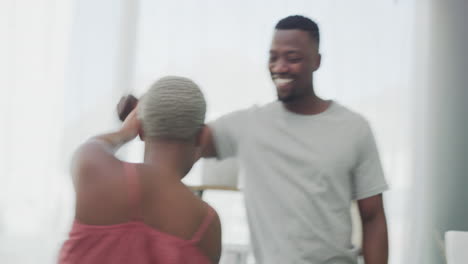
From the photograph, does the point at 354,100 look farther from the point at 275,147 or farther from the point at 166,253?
the point at 166,253

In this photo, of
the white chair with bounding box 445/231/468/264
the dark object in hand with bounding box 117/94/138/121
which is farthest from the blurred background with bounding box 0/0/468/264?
the dark object in hand with bounding box 117/94/138/121

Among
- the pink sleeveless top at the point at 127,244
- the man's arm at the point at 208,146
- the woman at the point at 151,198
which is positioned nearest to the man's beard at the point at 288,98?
the man's arm at the point at 208,146

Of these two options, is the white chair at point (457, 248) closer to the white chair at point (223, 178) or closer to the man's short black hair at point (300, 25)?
the white chair at point (223, 178)

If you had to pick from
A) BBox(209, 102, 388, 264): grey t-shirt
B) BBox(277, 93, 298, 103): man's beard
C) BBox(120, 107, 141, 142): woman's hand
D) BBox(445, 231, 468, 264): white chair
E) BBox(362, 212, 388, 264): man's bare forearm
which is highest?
BBox(277, 93, 298, 103): man's beard

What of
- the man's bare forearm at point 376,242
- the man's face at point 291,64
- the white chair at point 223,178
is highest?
the man's face at point 291,64

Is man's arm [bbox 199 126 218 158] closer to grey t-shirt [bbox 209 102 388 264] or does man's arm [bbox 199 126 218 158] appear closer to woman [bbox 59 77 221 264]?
grey t-shirt [bbox 209 102 388 264]

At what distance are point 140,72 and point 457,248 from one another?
1.92 meters

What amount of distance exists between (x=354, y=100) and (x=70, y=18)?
5.97ft

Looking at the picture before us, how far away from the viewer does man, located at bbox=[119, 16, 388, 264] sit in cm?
131

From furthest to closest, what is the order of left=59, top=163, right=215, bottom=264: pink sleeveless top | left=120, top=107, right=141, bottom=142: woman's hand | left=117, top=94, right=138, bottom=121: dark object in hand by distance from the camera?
left=117, top=94, right=138, bottom=121: dark object in hand → left=120, top=107, right=141, bottom=142: woman's hand → left=59, top=163, right=215, bottom=264: pink sleeveless top

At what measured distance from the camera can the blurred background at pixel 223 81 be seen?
2822 millimetres

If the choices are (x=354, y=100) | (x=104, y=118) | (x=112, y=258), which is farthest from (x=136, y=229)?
(x=354, y=100)

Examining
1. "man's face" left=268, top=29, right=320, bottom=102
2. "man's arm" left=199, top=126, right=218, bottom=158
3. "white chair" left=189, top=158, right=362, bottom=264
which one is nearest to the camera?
"man's arm" left=199, top=126, right=218, bottom=158

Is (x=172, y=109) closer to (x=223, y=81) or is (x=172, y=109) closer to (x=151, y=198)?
(x=151, y=198)
